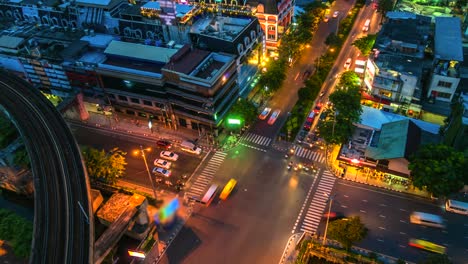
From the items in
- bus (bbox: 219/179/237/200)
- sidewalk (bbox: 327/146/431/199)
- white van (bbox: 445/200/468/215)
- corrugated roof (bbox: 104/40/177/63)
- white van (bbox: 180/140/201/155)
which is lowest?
bus (bbox: 219/179/237/200)

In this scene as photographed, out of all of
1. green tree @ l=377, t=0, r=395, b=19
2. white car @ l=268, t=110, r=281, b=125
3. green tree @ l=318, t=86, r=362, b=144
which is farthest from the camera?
green tree @ l=377, t=0, r=395, b=19

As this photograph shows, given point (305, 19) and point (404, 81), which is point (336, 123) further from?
point (305, 19)

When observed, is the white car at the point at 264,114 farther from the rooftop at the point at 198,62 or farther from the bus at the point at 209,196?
the bus at the point at 209,196

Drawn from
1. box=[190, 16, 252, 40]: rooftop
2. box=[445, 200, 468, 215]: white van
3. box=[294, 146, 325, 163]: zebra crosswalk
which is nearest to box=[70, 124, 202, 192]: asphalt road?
box=[294, 146, 325, 163]: zebra crosswalk

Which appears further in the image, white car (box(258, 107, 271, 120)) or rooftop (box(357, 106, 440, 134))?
white car (box(258, 107, 271, 120))

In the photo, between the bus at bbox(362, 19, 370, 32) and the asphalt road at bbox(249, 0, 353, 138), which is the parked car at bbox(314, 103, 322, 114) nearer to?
the asphalt road at bbox(249, 0, 353, 138)

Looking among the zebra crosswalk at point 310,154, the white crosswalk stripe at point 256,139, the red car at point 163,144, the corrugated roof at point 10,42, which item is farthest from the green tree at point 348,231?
the corrugated roof at point 10,42
